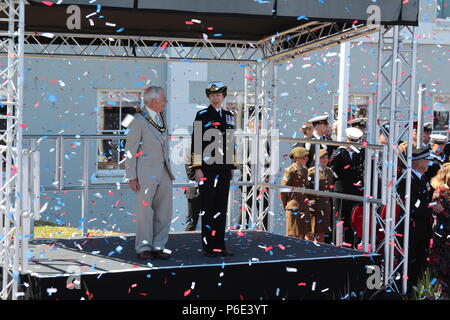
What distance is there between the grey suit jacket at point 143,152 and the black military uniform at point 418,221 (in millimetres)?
2645

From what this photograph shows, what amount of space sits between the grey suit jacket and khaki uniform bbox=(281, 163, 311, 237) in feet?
8.61

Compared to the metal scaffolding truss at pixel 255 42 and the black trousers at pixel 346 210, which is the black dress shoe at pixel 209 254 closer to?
the black trousers at pixel 346 210

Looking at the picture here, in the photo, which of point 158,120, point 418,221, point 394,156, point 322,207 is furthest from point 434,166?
point 158,120

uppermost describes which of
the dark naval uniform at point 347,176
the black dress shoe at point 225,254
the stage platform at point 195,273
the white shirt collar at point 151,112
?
the white shirt collar at point 151,112

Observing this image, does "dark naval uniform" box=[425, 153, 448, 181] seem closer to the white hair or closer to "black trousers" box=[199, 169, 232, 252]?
"black trousers" box=[199, 169, 232, 252]

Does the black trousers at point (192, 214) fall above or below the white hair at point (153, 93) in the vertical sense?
below

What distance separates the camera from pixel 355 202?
370 inches

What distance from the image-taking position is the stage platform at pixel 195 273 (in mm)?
6672

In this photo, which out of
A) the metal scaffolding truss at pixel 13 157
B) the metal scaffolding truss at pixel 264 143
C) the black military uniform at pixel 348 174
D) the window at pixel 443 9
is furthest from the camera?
the window at pixel 443 9

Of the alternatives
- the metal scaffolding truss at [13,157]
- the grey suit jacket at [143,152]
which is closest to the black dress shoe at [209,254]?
the grey suit jacket at [143,152]

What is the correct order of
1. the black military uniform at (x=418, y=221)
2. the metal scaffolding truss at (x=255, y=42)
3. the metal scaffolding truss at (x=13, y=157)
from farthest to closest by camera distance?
the metal scaffolding truss at (x=255, y=42), the black military uniform at (x=418, y=221), the metal scaffolding truss at (x=13, y=157)

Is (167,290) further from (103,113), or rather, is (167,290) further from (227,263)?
(103,113)

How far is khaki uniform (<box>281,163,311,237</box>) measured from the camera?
30.9 ft

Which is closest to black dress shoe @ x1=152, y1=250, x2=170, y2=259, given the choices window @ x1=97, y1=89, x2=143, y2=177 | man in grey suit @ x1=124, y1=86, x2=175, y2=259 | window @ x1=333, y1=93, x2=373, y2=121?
man in grey suit @ x1=124, y1=86, x2=175, y2=259
